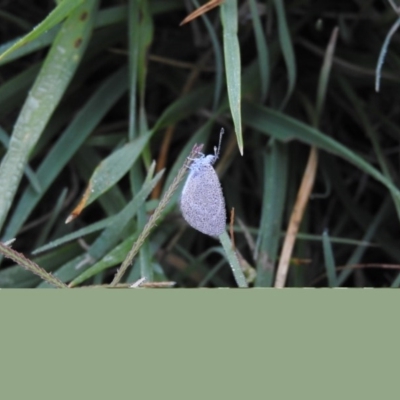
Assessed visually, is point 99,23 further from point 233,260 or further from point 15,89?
point 233,260

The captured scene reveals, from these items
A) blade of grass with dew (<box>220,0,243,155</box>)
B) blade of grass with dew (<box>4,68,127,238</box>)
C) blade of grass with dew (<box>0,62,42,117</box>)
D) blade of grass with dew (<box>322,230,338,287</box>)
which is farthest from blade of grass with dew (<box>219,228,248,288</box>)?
blade of grass with dew (<box>0,62,42,117</box>)

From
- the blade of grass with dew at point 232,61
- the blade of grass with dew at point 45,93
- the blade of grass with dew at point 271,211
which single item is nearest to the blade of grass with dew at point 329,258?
the blade of grass with dew at point 271,211

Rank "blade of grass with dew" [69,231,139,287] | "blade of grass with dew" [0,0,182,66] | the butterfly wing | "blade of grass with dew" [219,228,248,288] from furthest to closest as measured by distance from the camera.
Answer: "blade of grass with dew" [0,0,182,66] → "blade of grass with dew" [69,231,139,287] → "blade of grass with dew" [219,228,248,288] → the butterfly wing

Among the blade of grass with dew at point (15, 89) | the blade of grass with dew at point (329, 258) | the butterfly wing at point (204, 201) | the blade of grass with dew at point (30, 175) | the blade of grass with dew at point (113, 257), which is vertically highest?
the butterfly wing at point (204, 201)

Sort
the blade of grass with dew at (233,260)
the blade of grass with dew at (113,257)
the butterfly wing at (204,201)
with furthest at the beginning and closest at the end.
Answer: the blade of grass with dew at (113,257)
the blade of grass with dew at (233,260)
the butterfly wing at (204,201)

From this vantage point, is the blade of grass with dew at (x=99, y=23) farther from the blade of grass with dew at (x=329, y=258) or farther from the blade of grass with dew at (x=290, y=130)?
the blade of grass with dew at (x=329, y=258)

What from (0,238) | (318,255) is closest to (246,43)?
(318,255)

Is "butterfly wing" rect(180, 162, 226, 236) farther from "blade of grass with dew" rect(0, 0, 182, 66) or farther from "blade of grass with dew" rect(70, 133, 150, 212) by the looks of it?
"blade of grass with dew" rect(0, 0, 182, 66)
